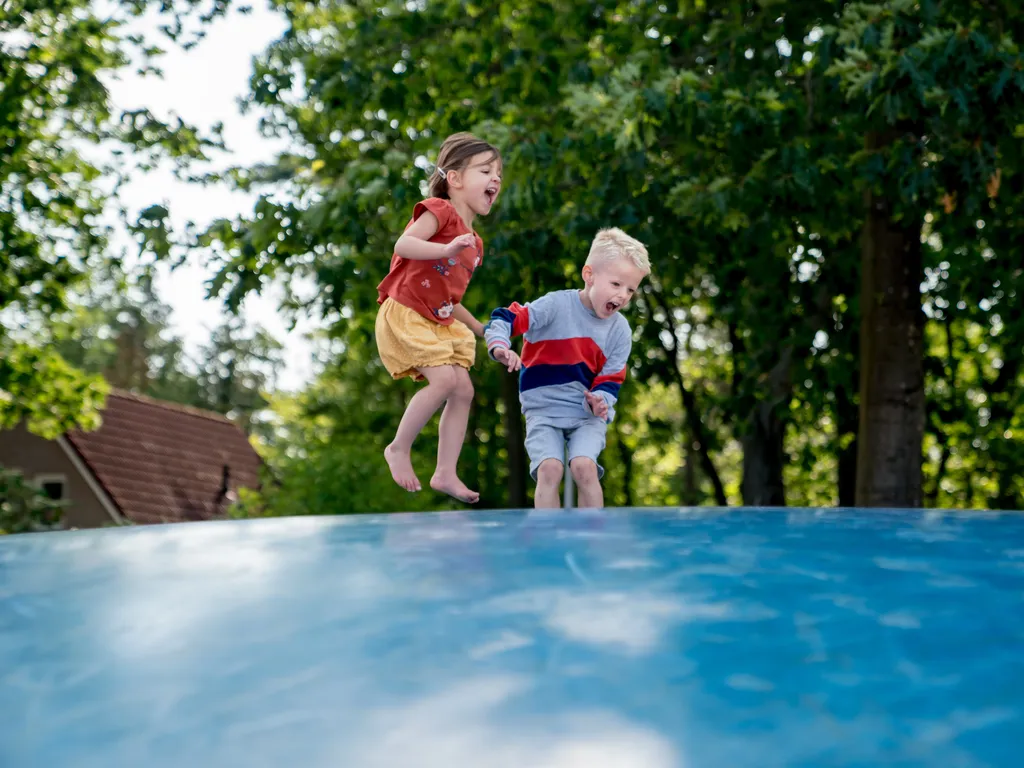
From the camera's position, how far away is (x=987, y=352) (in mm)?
16766

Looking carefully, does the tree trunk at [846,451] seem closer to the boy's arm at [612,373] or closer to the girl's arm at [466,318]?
the boy's arm at [612,373]

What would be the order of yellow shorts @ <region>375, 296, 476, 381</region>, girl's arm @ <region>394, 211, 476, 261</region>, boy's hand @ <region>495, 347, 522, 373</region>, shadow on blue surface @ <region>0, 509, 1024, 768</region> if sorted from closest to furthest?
shadow on blue surface @ <region>0, 509, 1024, 768</region> → boy's hand @ <region>495, 347, 522, 373</region> → girl's arm @ <region>394, 211, 476, 261</region> → yellow shorts @ <region>375, 296, 476, 381</region>

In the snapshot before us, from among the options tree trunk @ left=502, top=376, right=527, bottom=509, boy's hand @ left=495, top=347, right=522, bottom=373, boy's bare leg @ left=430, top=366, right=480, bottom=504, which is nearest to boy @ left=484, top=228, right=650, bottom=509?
boy's bare leg @ left=430, top=366, right=480, bottom=504

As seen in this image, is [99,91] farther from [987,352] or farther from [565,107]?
[987,352]

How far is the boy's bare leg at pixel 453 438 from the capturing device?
457 centimetres

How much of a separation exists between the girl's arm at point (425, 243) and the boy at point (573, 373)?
46 centimetres

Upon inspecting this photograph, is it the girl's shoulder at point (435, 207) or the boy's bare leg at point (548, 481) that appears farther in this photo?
the boy's bare leg at point (548, 481)

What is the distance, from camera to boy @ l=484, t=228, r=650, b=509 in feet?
15.3

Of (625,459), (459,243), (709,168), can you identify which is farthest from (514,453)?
(459,243)

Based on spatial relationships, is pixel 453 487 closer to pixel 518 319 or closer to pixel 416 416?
pixel 416 416

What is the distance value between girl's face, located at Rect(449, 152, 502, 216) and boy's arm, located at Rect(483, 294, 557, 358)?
410 millimetres

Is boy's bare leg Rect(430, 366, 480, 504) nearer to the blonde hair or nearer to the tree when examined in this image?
the blonde hair

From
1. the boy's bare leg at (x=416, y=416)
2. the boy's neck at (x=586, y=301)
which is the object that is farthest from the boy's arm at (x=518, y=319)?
the boy's bare leg at (x=416, y=416)

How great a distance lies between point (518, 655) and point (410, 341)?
111 inches
